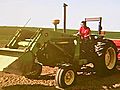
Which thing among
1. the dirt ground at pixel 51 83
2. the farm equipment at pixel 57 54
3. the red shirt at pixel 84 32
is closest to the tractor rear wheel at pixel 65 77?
the farm equipment at pixel 57 54

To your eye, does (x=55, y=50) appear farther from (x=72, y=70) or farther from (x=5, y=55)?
(x=5, y=55)

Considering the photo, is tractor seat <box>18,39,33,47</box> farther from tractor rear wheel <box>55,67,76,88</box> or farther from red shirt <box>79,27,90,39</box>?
red shirt <box>79,27,90,39</box>

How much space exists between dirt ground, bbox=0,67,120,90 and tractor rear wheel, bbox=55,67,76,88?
157 mm

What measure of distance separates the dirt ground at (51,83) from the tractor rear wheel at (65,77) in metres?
0.16

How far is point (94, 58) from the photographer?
27.0 feet

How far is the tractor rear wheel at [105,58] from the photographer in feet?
27.1

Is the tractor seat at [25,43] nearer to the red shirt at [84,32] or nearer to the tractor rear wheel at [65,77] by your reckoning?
the tractor rear wheel at [65,77]

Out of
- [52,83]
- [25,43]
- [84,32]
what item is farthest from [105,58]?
[25,43]

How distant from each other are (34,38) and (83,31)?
2103 mm

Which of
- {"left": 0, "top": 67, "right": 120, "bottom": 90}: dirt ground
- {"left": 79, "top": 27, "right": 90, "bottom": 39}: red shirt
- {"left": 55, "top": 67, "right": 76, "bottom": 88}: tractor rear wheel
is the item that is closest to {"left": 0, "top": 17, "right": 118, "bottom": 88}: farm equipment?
{"left": 55, "top": 67, "right": 76, "bottom": 88}: tractor rear wheel

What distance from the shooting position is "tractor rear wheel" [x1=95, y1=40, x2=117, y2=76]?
325 inches

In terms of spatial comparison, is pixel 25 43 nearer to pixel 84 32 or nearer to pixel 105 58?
pixel 84 32

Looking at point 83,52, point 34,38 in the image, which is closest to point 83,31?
point 83,52

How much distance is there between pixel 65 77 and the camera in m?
6.97
